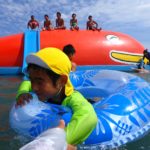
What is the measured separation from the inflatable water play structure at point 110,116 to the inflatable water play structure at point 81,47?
596cm

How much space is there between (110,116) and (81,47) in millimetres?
6964

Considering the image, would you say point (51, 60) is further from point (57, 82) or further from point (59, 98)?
point (59, 98)

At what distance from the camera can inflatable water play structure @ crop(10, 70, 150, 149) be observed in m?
2.46

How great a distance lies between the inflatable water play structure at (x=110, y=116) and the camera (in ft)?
8.05

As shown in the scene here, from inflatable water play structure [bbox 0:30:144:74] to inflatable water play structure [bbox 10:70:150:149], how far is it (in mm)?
5957

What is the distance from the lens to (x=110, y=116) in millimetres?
2684

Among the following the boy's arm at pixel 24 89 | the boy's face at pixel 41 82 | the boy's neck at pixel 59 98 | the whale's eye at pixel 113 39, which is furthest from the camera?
the whale's eye at pixel 113 39

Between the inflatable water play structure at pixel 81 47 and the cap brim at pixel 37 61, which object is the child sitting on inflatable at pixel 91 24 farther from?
the cap brim at pixel 37 61

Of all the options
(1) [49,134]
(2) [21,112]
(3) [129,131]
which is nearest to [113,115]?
(3) [129,131]

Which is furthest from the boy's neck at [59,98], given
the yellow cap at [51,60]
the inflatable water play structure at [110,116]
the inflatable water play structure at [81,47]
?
the inflatable water play structure at [81,47]

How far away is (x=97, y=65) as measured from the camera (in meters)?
9.66

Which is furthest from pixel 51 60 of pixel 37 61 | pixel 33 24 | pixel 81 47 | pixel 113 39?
pixel 33 24

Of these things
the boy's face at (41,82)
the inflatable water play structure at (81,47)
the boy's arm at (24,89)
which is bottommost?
the inflatable water play structure at (81,47)

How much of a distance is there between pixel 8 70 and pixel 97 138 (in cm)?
688
